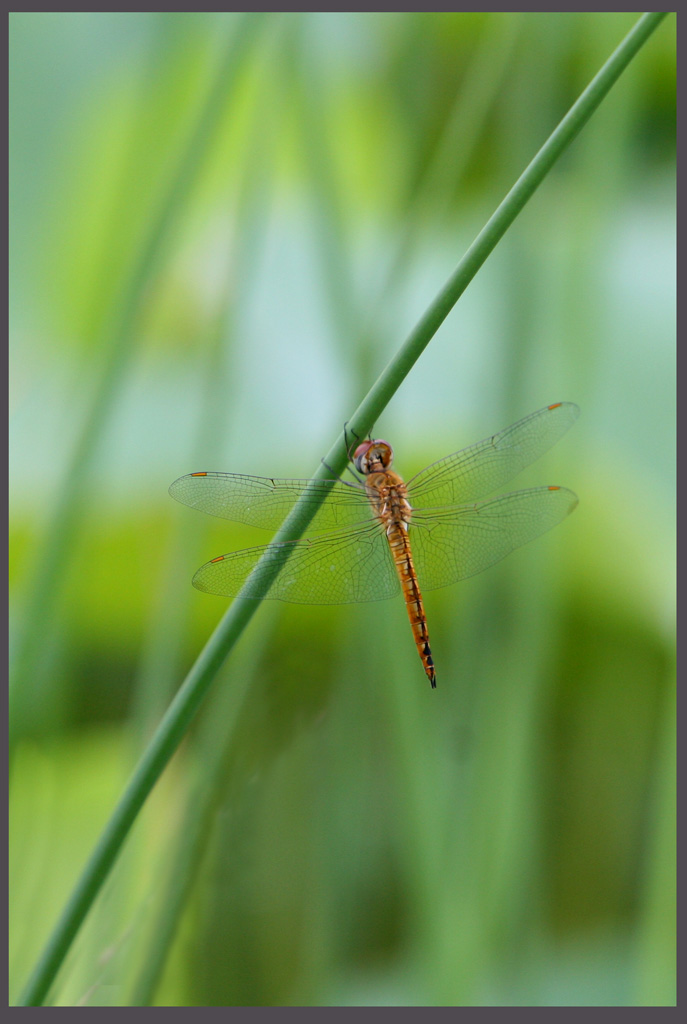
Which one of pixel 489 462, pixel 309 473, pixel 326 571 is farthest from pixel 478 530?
pixel 309 473

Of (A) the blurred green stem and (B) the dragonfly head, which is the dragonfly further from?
(A) the blurred green stem

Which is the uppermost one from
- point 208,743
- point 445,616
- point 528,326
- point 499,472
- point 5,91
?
point 5,91

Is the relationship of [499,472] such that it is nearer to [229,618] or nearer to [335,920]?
[229,618]

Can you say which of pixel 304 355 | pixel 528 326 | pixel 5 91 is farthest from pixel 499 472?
pixel 5 91

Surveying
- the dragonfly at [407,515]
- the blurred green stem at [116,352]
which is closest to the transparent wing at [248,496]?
the dragonfly at [407,515]

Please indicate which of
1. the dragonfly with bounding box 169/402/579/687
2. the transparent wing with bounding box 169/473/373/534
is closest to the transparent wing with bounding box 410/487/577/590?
the dragonfly with bounding box 169/402/579/687

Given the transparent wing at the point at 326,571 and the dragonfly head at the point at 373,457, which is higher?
the dragonfly head at the point at 373,457

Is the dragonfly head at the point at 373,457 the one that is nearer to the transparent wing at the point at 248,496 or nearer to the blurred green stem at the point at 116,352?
the transparent wing at the point at 248,496
